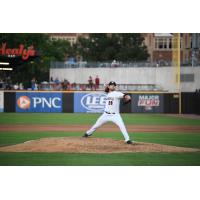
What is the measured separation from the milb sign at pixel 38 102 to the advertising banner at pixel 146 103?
3624mm

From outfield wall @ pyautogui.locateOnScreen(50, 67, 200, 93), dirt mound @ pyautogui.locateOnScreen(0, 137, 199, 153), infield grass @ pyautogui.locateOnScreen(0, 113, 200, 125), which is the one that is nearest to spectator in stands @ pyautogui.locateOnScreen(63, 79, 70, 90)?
outfield wall @ pyautogui.locateOnScreen(50, 67, 200, 93)

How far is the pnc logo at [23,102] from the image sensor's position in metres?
28.9

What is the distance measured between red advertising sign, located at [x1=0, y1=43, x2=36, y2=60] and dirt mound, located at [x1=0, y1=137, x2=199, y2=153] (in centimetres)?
221

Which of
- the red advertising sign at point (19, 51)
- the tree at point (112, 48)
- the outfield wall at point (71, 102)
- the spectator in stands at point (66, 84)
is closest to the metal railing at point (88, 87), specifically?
the spectator in stands at point (66, 84)

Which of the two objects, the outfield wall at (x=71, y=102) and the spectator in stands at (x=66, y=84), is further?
the outfield wall at (x=71, y=102)

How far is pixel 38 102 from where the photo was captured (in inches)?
1194

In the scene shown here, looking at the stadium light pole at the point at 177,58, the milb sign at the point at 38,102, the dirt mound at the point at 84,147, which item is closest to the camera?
the dirt mound at the point at 84,147

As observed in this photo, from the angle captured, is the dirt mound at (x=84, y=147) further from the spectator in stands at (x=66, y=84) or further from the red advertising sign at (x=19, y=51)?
the spectator in stands at (x=66, y=84)

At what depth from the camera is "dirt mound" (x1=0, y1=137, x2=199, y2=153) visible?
15703mm

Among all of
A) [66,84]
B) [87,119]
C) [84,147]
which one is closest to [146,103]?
[87,119]

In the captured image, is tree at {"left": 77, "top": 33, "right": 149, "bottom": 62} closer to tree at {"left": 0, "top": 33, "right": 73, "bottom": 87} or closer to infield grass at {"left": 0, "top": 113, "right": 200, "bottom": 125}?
infield grass at {"left": 0, "top": 113, "right": 200, "bottom": 125}

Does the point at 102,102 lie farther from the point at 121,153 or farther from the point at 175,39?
the point at 121,153

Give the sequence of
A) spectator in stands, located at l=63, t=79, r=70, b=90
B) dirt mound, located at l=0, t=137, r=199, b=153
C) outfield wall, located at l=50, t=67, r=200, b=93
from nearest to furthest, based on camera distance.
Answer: dirt mound, located at l=0, t=137, r=199, b=153
outfield wall, located at l=50, t=67, r=200, b=93
spectator in stands, located at l=63, t=79, r=70, b=90

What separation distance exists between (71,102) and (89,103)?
5.77 ft
